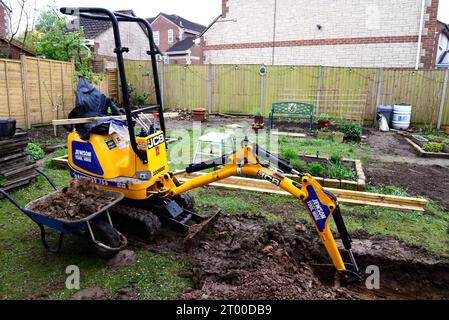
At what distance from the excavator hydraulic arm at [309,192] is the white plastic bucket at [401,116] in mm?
11163

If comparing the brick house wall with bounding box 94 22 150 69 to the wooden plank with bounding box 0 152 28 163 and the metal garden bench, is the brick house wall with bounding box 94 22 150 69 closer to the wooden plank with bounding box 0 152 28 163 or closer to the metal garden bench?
the metal garden bench

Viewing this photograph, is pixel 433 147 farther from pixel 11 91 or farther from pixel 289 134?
pixel 11 91

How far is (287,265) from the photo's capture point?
3.87 meters

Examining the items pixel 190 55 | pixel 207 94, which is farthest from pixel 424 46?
pixel 190 55

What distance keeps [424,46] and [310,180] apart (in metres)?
16.2

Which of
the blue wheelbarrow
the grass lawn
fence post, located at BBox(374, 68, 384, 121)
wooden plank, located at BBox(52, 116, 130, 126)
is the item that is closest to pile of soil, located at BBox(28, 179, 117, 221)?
the blue wheelbarrow

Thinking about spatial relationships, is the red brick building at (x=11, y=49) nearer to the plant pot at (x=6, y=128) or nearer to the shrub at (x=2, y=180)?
the plant pot at (x=6, y=128)

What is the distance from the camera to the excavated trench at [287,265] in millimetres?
3312

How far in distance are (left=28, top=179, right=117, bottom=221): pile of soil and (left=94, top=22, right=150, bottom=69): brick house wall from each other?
20.7 metres

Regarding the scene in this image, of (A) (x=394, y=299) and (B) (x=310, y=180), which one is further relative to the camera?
(A) (x=394, y=299)

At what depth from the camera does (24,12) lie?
13.0m

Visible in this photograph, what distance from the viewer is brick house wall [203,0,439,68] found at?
1636 centimetres

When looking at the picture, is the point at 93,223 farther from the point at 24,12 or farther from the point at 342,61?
the point at 342,61

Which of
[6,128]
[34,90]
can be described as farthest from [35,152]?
[34,90]
